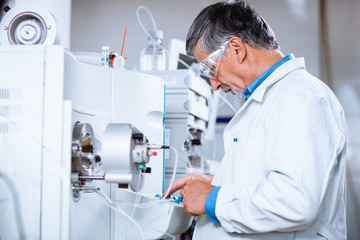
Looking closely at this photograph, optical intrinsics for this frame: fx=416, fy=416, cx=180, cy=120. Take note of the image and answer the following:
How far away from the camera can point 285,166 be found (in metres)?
0.95

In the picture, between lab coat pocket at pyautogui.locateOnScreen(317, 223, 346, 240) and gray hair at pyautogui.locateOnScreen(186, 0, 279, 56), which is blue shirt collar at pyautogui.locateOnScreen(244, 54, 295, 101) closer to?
gray hair at pyautogui.locateOnScreen(186, 0, 279, 56)

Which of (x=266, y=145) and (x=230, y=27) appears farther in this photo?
(x=230, y=27)

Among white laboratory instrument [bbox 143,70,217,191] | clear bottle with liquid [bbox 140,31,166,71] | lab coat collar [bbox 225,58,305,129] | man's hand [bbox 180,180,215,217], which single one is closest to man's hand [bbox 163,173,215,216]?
man's hand [bbox 180,180,215,217]

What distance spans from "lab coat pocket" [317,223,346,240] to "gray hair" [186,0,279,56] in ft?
1.68

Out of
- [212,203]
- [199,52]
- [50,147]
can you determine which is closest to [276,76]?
[199,52]

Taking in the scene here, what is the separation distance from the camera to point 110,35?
3.14 metres

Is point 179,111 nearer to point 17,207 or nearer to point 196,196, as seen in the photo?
point 196,196

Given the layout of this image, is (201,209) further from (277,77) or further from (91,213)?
→ (277,77)

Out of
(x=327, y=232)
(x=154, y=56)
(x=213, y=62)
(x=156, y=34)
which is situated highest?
(x=156, y=34)

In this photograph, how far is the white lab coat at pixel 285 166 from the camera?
3.10 ft

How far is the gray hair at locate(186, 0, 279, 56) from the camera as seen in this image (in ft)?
3.90

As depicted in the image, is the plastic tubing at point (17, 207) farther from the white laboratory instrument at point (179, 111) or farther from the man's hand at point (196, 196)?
the white laboratory instrument at point (179, 111)

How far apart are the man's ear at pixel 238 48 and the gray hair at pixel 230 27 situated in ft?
0.04

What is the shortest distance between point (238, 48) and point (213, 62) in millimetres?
90
